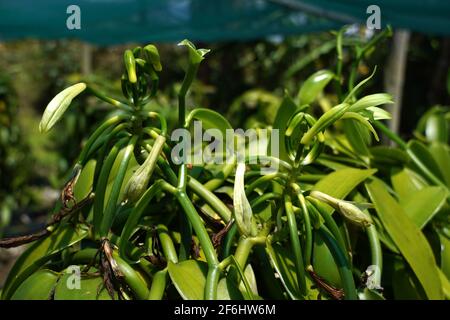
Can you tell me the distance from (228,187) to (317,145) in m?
0.11

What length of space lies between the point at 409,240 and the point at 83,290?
0.92 feet

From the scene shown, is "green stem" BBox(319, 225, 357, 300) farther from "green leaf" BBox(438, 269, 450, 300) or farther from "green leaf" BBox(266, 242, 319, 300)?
"green leaf" BBox(438, 269, 450, 300)

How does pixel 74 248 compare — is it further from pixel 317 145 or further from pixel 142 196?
pixel 317 145

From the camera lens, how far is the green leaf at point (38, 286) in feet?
1.26

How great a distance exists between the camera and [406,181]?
579 mm

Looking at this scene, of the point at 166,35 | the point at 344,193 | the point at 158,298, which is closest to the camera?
the point at 158,298

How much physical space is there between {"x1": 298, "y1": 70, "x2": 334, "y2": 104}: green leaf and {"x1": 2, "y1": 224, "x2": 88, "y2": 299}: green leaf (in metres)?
0.26

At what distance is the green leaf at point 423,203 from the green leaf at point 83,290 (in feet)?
1.00

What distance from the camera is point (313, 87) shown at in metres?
0.57

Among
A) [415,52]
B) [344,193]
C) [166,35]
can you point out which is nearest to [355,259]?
[344,193]

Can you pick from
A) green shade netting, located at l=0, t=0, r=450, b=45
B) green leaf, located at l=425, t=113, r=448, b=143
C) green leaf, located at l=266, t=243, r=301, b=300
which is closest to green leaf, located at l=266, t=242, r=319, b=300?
green leaf, located at l=266, t=243, r=301, b=300

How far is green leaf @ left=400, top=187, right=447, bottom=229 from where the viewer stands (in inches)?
20.8

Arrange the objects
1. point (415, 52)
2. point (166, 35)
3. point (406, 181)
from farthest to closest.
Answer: point (415, 52)
point (166, 35)
point (406, 181)

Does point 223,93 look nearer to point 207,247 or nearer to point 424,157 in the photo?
point 424,157
